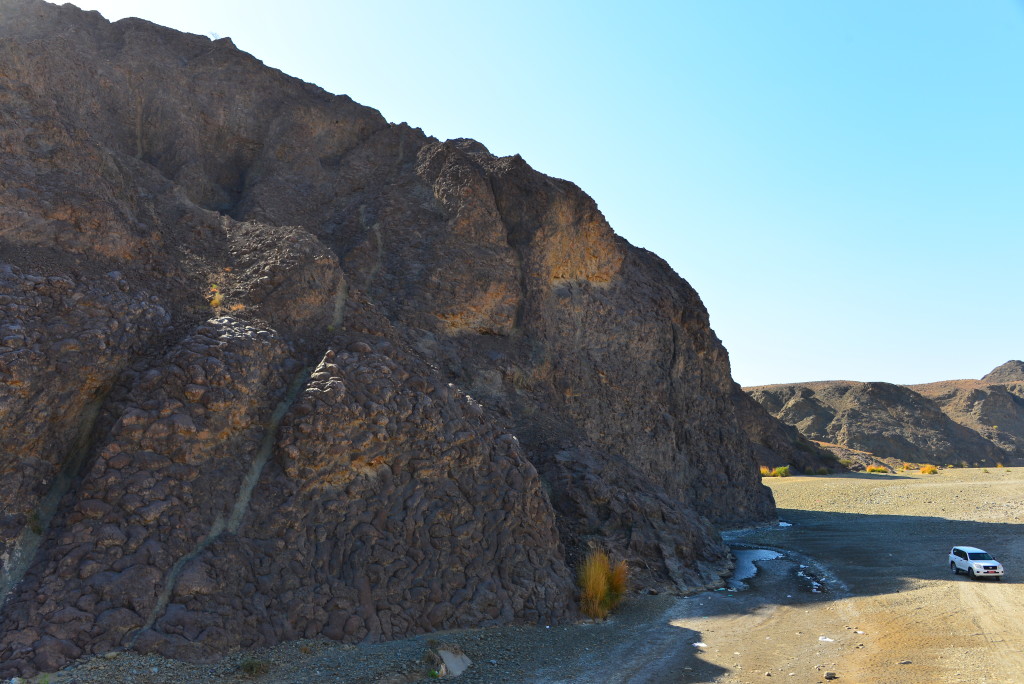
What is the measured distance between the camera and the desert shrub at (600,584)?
48.5 ft

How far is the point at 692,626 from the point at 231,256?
42.6ft

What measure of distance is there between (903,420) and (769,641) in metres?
70.5

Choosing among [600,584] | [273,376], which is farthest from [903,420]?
[273,376]

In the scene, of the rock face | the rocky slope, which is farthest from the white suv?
the rocky slope

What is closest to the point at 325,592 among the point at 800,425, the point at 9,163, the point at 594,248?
the point at 9,163

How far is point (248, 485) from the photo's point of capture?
480 inches

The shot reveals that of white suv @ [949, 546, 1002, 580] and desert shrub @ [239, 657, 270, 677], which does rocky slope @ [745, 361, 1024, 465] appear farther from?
desert shrub @ [239, 657, 270, 677]

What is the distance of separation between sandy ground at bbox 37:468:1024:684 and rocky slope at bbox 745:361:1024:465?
172ft

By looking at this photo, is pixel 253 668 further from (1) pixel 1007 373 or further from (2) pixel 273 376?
(1) pixel 1007 373

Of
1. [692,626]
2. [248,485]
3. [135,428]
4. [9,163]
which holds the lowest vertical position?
[692,626]

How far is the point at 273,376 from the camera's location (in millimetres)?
13727

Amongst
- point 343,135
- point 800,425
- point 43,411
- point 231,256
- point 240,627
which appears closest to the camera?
point 240,627

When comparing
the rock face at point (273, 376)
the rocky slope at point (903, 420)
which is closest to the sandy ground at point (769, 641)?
the rock face at point (273, 376)

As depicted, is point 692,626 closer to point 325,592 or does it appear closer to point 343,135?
point 325,592
